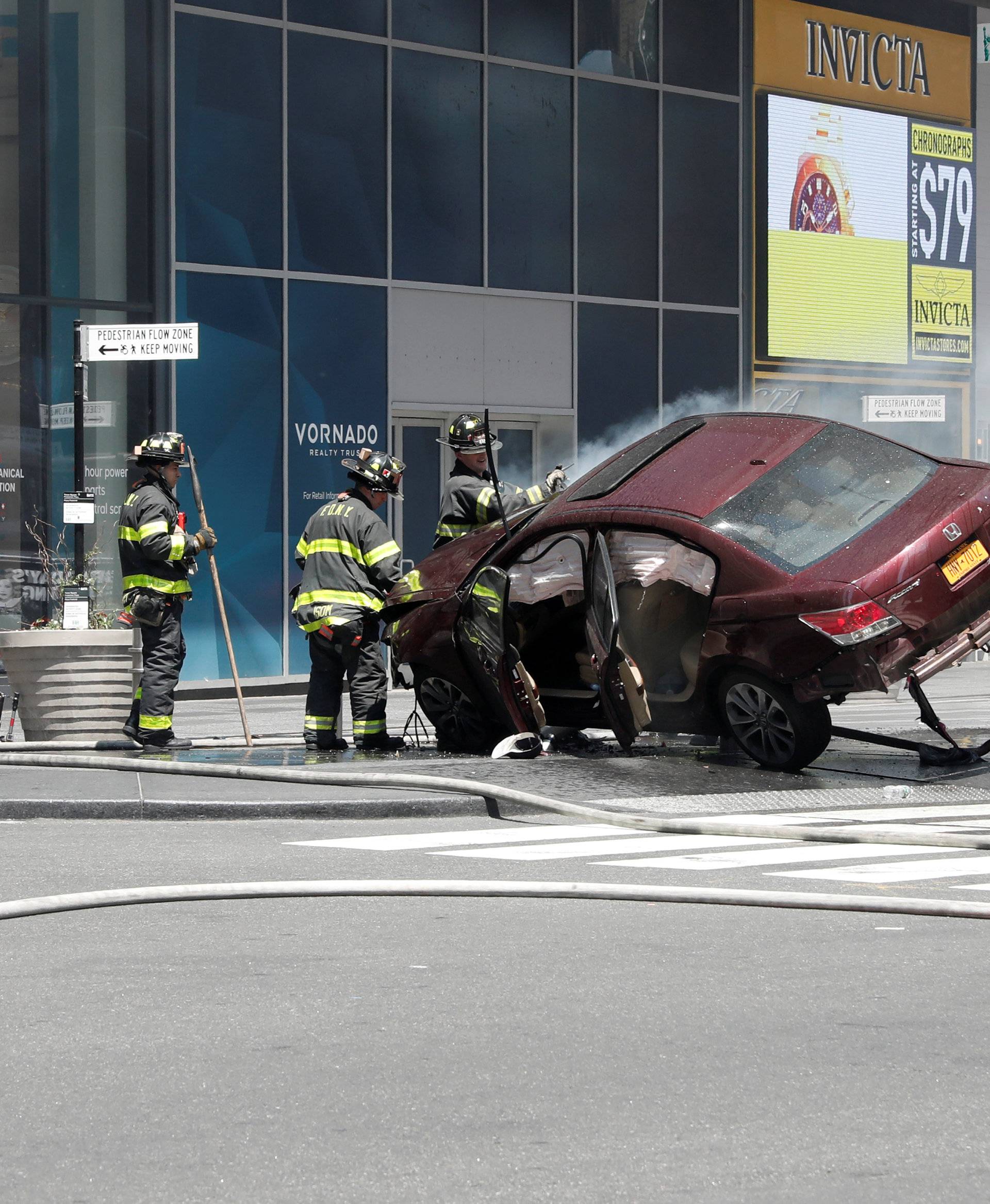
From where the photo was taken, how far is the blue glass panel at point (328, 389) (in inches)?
723

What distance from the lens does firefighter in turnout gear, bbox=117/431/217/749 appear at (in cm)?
1152

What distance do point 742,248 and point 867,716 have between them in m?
8.27

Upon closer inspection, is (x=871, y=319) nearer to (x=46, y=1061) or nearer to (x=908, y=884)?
(x=908, y=884)

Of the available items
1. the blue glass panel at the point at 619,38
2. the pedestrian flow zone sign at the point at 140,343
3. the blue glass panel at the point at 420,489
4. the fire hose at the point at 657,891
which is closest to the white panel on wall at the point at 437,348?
the blue glass panel at the point at 420,489

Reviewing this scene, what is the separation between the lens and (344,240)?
18.7 metres

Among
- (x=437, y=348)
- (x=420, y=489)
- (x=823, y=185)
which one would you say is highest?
(x=823, y=185)

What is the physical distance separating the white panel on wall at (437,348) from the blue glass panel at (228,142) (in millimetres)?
1540

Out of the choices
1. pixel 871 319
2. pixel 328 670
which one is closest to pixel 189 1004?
pixel 328 670

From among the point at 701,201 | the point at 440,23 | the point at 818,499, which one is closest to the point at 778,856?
the point at 818,499

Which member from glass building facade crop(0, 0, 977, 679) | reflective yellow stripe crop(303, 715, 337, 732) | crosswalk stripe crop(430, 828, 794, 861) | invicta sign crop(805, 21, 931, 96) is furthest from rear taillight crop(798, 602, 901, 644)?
invicta sign crop(805, 21, 931, 96)

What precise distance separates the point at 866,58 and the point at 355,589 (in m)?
14.2

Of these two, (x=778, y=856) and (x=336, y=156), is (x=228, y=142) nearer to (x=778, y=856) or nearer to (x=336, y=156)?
(x=336, y=156)

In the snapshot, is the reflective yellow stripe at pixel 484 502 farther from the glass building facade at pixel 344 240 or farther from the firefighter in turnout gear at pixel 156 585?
the glass building facade at pixel 344 240

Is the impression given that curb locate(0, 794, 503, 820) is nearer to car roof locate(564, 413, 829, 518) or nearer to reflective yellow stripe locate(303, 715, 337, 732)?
car roof locate(564, 413, 829, 518)
